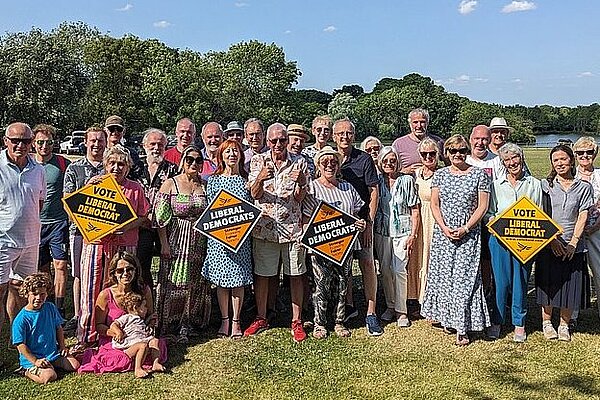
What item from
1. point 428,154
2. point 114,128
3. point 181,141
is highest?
point 114,128

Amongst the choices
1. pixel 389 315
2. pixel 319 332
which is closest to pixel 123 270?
pixel 319 332

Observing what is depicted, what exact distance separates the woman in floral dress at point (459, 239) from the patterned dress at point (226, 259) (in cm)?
196

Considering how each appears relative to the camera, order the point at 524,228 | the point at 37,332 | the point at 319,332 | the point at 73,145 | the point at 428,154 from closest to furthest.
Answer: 1. the point at 37,332
2. the point at 524,228
3. the point at 319,332
4. the point at 428,154
5. the point at 73,145

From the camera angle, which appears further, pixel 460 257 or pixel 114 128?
pixel 114 128

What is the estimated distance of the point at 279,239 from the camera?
229 inches

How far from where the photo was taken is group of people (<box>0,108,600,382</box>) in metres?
5.25

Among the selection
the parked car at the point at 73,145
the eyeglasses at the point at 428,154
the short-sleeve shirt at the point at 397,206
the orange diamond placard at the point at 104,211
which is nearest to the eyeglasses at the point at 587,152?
the eyeglasses at the point at 428,154

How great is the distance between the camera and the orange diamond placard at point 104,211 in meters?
5.26

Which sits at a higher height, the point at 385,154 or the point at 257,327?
the point at 385,154

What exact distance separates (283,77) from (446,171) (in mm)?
49832

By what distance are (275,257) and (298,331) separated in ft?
2.66

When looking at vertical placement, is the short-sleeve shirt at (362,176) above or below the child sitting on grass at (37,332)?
above

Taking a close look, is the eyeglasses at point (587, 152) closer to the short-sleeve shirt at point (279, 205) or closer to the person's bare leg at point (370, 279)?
the person's bare leg at point (370, 279)

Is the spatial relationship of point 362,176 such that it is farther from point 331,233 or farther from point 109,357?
point 109,357
